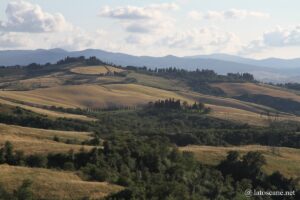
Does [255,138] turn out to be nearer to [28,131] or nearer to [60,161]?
[28,131]

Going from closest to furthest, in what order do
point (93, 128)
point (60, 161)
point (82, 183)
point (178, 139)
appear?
1. point (82, 183)
2. point (60, 161)
3. point (178, 139)
4. point (93, 128)

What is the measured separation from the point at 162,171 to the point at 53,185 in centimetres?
2575

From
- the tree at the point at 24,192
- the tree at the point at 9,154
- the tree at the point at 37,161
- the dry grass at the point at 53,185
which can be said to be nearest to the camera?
the tree at the point at 24,192

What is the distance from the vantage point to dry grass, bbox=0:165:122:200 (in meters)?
63.6

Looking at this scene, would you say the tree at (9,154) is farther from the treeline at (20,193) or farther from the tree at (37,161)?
the treeline at (20,193)

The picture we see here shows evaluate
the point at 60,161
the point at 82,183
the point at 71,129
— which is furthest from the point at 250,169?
the point at 71,129

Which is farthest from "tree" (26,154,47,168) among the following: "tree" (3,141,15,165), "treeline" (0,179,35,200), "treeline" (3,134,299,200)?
"treeline" (0,179,35,200)

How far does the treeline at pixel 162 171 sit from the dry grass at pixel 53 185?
9.42 feet

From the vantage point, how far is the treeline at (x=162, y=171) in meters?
73.7

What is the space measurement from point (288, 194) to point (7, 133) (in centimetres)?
5777

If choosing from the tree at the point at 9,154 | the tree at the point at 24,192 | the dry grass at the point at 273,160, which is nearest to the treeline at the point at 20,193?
the tree at the point at 24,192

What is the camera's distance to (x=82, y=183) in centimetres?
6856

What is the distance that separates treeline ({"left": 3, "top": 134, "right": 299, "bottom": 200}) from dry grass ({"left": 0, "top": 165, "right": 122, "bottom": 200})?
2.87 m

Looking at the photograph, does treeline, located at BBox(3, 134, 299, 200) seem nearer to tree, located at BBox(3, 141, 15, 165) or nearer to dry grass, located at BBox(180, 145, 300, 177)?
tree, located at BBox(3, 141, 15, 165)
